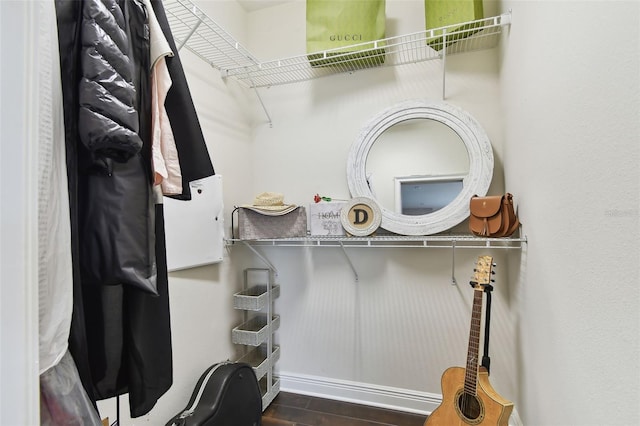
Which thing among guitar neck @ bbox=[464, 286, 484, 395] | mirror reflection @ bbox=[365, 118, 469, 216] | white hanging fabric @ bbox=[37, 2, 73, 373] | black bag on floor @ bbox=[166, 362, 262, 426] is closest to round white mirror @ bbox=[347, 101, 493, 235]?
mirror reflection @ bbox=[365, 118, 469, 216]

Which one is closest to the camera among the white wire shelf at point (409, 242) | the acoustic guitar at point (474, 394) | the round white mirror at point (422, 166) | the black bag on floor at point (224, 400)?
the acoustic guitar at point (474, 394)

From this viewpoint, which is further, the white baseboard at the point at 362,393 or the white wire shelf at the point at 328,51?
the white baseboard at the point at 362,393

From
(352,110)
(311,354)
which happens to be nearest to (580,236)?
(352,110)

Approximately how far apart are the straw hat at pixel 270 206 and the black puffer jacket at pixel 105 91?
1.06m

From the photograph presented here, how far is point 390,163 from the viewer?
1706 mm

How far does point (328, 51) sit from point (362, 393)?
193 cm

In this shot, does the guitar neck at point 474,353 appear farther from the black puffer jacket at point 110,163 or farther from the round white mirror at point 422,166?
the black puffer jacket at point 110,163

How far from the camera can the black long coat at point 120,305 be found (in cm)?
53

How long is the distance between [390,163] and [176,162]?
1.25 meters

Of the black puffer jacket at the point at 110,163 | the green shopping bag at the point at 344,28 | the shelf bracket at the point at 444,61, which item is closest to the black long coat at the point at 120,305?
the black puffer jacket at the point at 110,163

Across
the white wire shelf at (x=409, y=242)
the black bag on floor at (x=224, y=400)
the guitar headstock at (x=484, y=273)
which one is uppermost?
the white wire shelf at (x=409, y=242)

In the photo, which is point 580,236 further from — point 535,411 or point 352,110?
point 352,110

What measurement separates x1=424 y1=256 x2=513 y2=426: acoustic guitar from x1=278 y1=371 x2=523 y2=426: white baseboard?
441 mm

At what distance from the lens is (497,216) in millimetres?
1280
